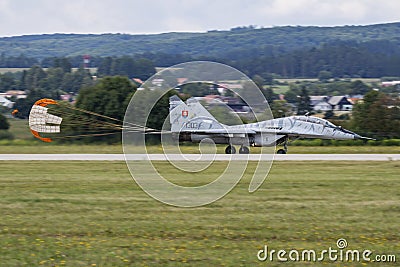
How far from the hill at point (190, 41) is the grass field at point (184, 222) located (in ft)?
394

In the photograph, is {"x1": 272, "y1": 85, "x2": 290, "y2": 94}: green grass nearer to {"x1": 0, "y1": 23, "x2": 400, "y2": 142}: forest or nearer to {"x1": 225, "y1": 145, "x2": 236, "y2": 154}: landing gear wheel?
{"x1": 0, "y1": 23, "x2": 400, "y2": 142}: forest

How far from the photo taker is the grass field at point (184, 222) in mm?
9047

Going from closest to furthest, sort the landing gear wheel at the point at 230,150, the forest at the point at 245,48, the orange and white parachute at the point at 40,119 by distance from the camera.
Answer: the orange and white parachute at the point at 40,119 < the landing gear wheel at the point at 230,150 < the forest at the point at 245,48

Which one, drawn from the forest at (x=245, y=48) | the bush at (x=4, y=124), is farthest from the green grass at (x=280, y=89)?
the bush at (x=4, y=124)

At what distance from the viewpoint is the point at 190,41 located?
501 ft

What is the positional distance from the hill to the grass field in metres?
120

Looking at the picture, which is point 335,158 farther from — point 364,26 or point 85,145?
point 364,26

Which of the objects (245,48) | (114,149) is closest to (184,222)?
→ (114,149)

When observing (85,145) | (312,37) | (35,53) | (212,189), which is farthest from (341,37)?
(212,189)

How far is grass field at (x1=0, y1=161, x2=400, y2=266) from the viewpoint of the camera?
9.05m

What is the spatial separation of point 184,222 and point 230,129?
15.8m

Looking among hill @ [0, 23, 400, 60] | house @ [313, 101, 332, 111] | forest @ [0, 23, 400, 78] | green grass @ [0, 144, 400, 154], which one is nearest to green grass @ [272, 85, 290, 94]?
house @ [313, 101, 332, 111]

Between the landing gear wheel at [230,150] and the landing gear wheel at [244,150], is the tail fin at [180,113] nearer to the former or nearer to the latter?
the landing gear wheel at [230,150]

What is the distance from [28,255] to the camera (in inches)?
353
